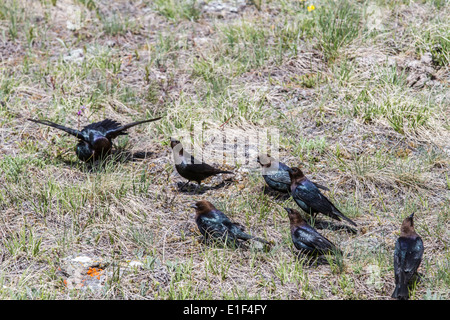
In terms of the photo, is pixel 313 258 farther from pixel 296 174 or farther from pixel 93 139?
pixel 93 139

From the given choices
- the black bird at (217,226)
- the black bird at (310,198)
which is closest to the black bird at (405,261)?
the black bird at (310,198)

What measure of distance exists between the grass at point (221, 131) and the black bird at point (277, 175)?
0.14m

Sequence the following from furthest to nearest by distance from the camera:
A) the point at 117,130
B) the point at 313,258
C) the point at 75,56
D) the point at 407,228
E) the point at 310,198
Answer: the point at 75,56 → the point at 117,130 → the point at 310,198 → the point at 313,258 → the point at 407,228

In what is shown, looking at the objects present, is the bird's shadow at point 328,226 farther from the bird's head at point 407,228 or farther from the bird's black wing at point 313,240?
the bird's head at point 407,228

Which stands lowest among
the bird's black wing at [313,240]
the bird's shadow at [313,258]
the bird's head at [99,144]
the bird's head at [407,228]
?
the bird's head at [99,144]

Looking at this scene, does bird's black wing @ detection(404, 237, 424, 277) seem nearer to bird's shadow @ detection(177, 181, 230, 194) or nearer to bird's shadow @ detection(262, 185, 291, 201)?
bird's shadow @ detection(262, 185, 291, 201)

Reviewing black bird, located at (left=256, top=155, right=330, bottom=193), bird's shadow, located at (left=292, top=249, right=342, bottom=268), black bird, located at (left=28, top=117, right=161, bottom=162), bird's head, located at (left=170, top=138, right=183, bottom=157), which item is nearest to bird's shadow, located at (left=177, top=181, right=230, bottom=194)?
bird's head, located at (left=170, top=138, right=183, bottom=157)

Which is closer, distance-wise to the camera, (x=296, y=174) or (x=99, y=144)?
(x=296, y=174)

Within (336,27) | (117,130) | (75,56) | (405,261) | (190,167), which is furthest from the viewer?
(75,56)

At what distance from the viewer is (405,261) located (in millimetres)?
3791

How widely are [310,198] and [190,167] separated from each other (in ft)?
4.25

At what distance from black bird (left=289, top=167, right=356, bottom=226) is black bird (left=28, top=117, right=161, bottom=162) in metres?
1.77

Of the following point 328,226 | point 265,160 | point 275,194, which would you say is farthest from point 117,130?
point 328,226

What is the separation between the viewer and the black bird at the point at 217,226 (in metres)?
4.41
